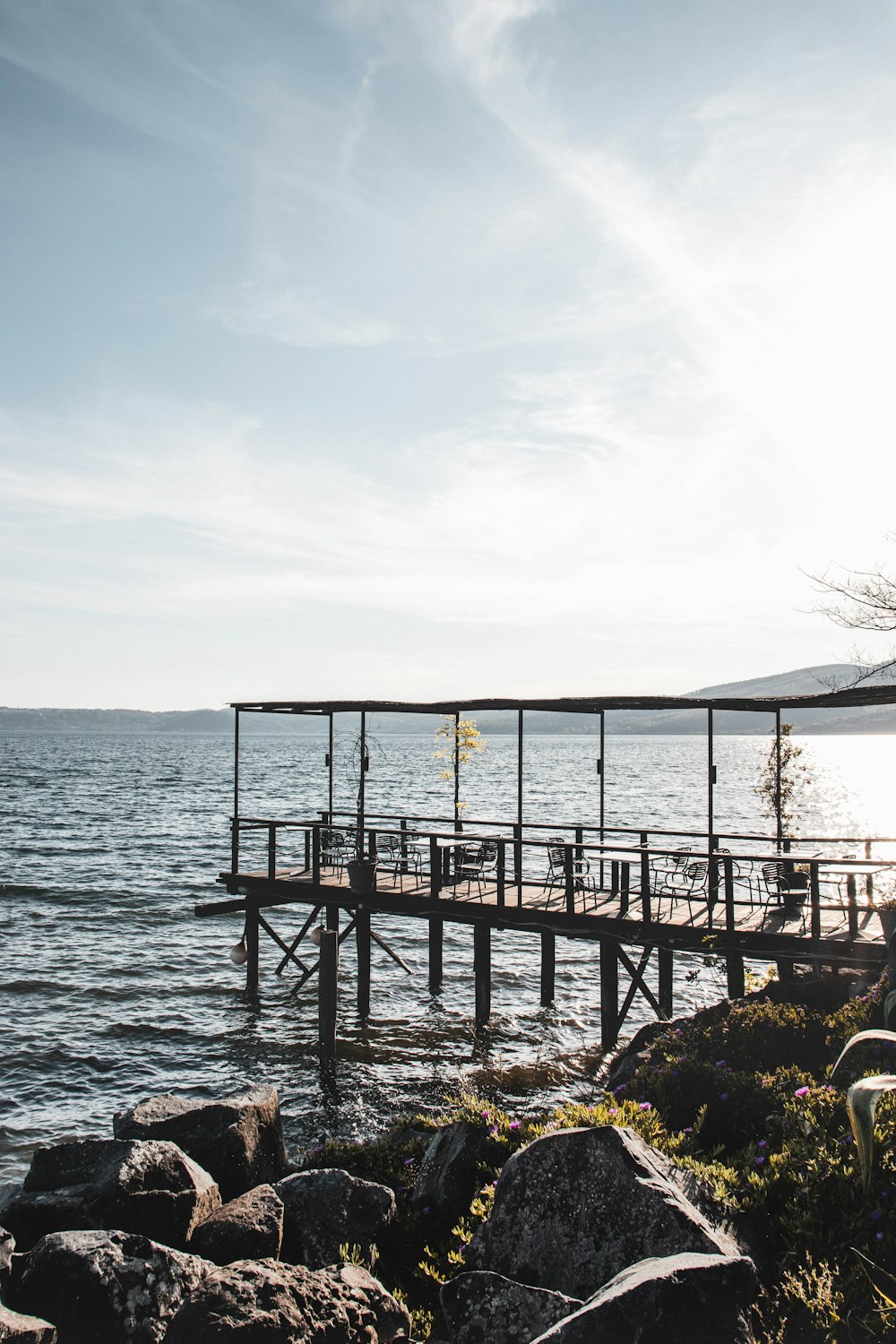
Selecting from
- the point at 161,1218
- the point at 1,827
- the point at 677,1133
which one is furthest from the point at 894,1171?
the point at 1,827

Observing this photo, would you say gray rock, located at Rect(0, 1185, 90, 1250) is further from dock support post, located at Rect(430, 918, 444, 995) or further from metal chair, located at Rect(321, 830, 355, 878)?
dock support post, located at Rect(430, 918, 444, 995)

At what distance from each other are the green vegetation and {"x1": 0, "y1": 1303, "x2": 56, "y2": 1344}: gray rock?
254cm

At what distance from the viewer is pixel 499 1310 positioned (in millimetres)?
5559

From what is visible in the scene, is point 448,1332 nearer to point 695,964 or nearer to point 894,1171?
point 894,1171

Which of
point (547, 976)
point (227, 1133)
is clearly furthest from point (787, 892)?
point (227, 1133)

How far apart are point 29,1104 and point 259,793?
67891mm

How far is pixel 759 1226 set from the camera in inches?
252

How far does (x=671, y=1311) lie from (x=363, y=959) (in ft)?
48.7

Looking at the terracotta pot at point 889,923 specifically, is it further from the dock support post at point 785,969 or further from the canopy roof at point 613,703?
the dock support post at point 785,969

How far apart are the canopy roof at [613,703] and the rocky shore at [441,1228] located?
5.00 metres

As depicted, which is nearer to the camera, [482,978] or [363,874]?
[363,874]

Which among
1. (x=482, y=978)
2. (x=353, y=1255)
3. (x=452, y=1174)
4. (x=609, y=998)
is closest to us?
(x=353, y=1255)

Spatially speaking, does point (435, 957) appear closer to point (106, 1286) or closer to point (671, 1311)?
point (106, 1286)

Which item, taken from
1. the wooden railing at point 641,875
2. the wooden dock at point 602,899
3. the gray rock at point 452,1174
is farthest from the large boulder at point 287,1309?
the wooden railing at point 641,875
